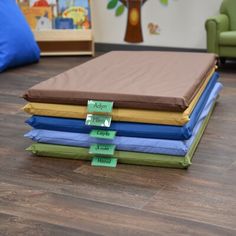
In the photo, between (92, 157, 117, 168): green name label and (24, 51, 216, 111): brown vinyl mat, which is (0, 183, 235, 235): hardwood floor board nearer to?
(92, 157, 117, 168): green name label

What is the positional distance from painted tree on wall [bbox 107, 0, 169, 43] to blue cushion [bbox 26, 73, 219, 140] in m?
3.15

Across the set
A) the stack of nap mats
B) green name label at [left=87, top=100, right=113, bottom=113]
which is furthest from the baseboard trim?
green name label at [left=87, top=100, right=113, bottom=113]

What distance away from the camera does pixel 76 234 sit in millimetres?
1730

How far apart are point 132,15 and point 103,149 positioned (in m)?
3.50

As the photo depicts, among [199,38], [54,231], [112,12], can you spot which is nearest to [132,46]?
[112,12]

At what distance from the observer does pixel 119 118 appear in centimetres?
232

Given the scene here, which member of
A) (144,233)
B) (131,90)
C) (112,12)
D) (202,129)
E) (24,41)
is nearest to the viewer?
(144,233)

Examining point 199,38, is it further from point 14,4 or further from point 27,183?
point 27,183

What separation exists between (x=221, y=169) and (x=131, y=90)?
24.1 inches

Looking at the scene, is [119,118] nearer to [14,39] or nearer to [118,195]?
[118,195]

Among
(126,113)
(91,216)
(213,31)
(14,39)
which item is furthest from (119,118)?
(14,39)

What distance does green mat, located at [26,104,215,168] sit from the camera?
7.50ft

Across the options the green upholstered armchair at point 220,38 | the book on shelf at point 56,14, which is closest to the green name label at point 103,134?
the green upholstered armchair at point 220,38

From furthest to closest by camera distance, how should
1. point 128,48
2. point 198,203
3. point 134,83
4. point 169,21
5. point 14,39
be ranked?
1. point 128,48
2. point 169,21
3. point 14,39
4. point 134,83
5. point 198,203
